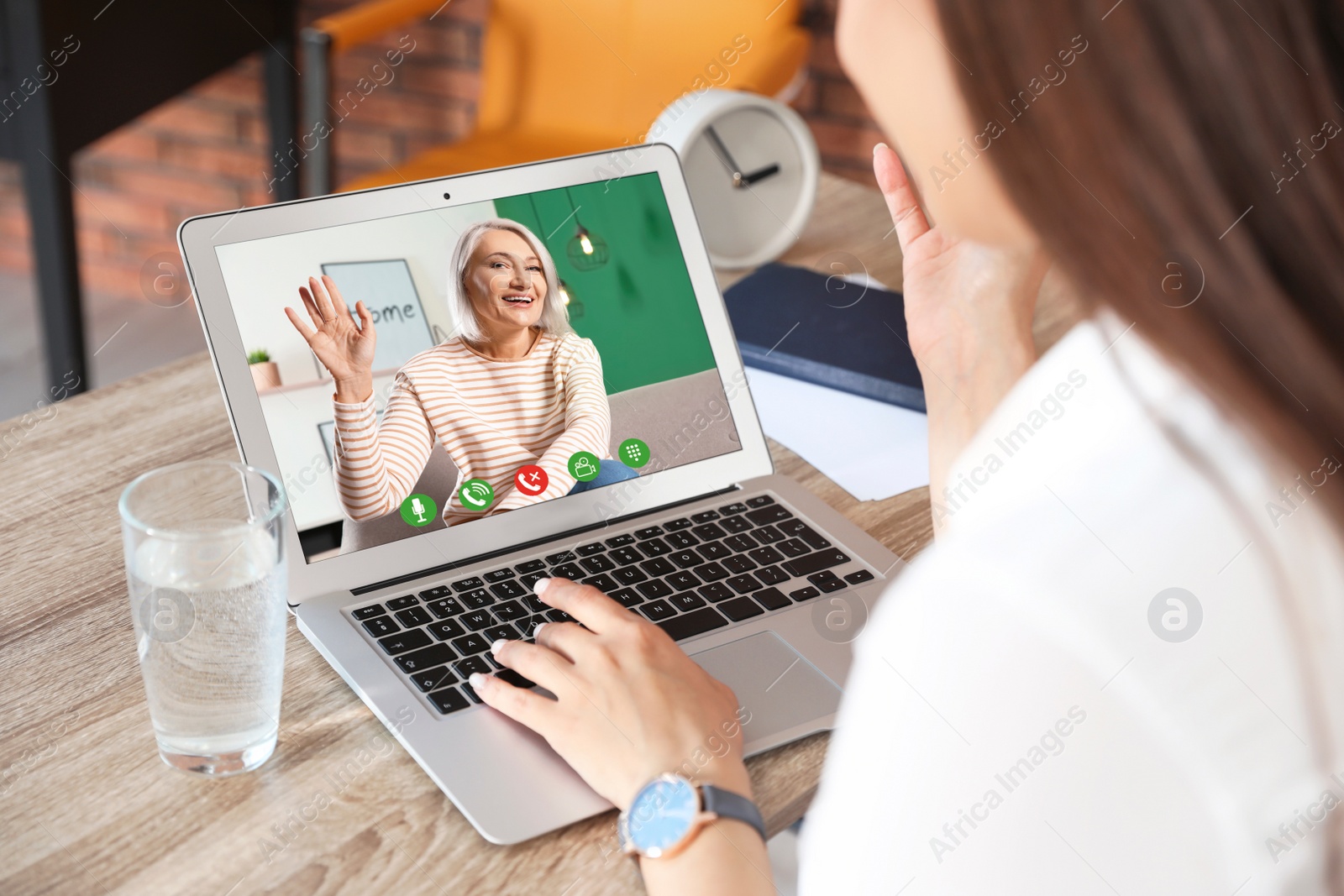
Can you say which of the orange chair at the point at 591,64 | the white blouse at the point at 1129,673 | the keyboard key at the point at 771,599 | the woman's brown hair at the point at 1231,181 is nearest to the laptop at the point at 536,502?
the keyboard key at the point at 771,599

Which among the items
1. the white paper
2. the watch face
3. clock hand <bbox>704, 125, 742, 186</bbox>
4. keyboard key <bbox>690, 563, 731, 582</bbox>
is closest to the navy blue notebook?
the white paper

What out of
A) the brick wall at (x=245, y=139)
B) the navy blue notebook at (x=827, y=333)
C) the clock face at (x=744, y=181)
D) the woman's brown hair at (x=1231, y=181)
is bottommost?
the brick wall at (x=245, y=139)

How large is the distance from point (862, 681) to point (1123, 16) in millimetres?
303

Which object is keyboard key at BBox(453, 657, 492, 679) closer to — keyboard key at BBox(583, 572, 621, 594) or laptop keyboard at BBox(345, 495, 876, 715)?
laptop keyboard at BBox(345, 495, 876, 715)

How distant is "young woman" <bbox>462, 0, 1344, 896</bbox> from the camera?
0.44 metres

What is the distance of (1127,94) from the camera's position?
448 mm

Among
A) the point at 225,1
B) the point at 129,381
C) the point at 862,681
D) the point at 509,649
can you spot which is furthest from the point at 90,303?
the point at 862,681

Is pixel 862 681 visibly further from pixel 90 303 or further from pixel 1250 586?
pixel 90 303

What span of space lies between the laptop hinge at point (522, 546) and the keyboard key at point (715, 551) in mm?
58

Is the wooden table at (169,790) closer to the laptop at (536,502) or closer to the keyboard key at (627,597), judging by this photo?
the laptop at (536,502)

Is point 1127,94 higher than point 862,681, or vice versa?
point 1127,94

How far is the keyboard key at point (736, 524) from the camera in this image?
2.74ft

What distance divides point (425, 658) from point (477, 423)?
0.18m

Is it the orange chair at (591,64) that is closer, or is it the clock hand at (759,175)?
the clock hand at (759,175)
